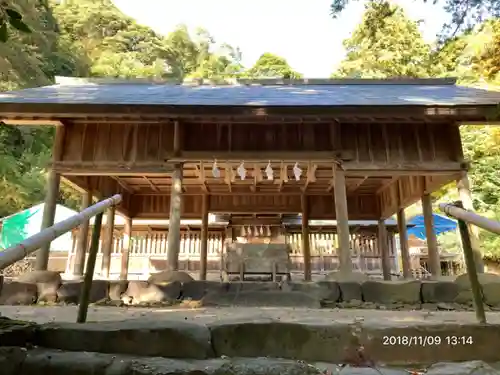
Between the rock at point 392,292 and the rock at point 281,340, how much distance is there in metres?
3.87

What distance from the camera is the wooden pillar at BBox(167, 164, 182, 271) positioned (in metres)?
6.93

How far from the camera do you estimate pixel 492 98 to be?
748 cm

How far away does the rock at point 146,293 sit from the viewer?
5750 millimetres

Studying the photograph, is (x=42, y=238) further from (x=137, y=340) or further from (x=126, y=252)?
(x=126, y=252)

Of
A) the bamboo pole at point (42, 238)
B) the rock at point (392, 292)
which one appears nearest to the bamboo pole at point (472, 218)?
the bamboo pole at point (42, 238)

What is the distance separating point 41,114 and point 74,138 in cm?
93

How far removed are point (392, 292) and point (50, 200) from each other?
6608 millimetres

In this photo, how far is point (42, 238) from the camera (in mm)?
2326

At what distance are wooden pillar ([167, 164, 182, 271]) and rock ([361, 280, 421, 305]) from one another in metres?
3.47

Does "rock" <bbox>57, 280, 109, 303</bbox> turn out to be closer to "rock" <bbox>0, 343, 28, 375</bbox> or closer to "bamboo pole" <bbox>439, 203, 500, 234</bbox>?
"rock" <bbox>0, 343, 28, 375</bbox>

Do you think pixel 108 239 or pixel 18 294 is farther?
pixel 108 239

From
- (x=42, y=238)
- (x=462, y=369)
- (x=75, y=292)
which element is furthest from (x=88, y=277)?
(x=75, y=292)

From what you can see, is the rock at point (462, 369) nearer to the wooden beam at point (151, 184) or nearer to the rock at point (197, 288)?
the rock at point (197, 288)

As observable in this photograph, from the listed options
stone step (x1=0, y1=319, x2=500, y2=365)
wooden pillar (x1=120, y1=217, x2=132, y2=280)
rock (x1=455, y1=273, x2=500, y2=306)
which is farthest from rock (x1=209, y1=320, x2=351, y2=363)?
wooden pillar (x1=120, y1=217, x2=132, y2=280)
